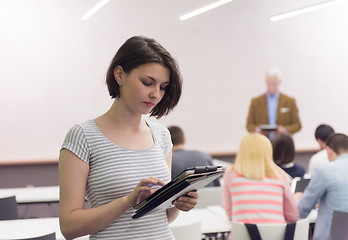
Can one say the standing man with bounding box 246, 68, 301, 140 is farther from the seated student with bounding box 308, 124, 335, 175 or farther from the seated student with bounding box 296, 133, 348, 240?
the seated student with bounding box 296, 133, 348, 240

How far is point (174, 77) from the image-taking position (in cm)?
181

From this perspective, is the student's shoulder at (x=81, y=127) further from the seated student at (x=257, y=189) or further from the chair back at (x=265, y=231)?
the seated student at (x=257, y=189)

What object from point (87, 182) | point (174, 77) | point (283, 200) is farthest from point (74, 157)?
point (283, 200)

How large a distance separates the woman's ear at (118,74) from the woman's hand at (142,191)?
36 centimetres

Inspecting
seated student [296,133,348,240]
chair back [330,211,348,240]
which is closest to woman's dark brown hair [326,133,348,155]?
seated student [296,133,348,240]

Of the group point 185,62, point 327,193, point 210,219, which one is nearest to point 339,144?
point 327,193

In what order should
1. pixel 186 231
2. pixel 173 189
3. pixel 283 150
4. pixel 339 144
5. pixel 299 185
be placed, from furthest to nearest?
pixel 283 150 → pixel 299 185 → pixel 339 144 → pixel 186 231 → pixel 173 189

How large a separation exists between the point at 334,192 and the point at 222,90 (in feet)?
13.7

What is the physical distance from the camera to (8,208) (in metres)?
3.77

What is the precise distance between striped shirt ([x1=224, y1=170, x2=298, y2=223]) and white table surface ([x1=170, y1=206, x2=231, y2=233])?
0.11 metres

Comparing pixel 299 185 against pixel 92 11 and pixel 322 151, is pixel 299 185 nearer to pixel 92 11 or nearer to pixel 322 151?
pixel 322 151

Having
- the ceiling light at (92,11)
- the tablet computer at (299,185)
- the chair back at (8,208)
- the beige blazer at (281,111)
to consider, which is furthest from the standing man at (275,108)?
the chair back at (8,208)

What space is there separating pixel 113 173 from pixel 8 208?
90.8 inches

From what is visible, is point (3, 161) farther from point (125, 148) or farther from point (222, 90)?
point (125, 148)
